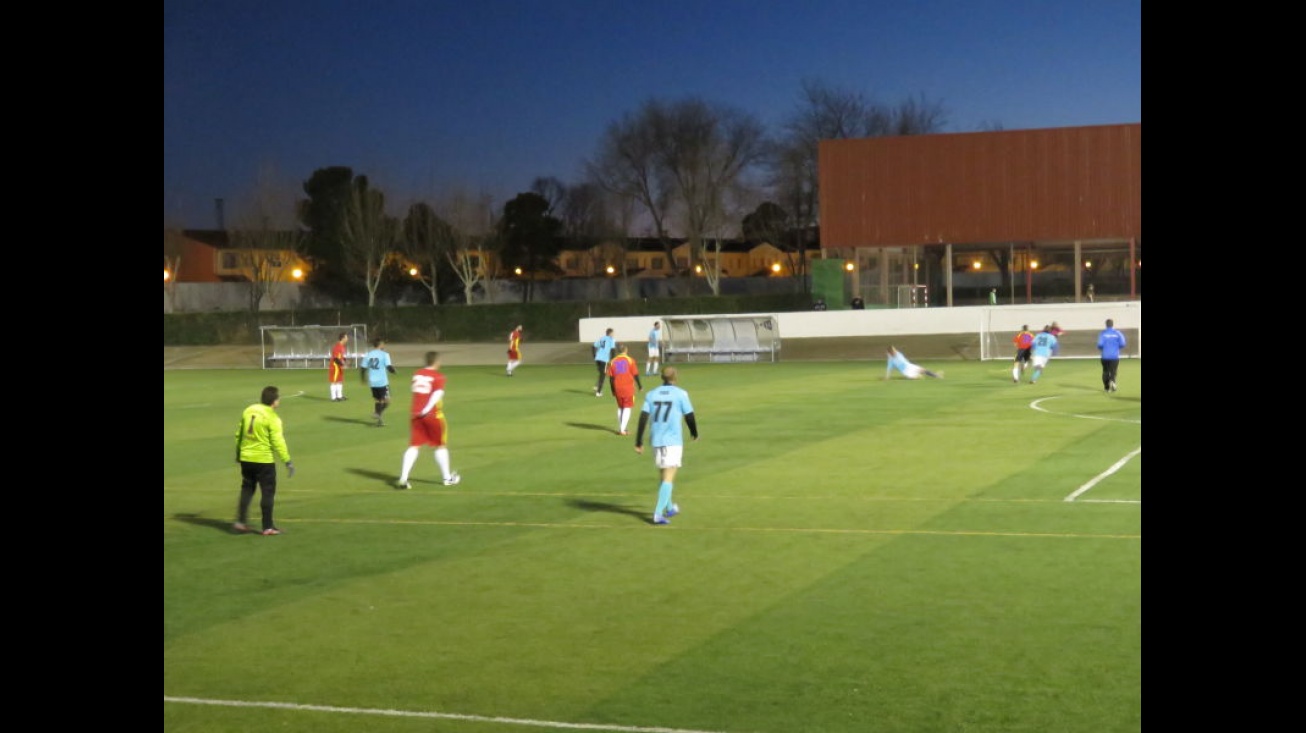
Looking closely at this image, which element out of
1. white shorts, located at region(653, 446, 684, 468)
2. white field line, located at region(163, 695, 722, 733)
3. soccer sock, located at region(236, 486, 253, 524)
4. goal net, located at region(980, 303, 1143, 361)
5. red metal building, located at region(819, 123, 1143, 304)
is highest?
red metal building, located at region(819, 123, 1143, 304)

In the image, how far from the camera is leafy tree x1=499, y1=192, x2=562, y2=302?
98562 mm

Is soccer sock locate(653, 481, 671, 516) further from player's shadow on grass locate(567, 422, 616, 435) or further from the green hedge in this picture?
the green hedge

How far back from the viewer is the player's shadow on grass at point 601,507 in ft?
61.4

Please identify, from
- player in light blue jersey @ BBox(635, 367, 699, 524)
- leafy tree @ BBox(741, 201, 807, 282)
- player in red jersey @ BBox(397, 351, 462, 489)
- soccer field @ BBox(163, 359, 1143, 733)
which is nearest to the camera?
soccer field @ BBox(163, 359, 1143, 733)

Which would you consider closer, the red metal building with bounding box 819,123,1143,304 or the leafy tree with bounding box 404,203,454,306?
the red metal building with bounding box 819,123,1143,304

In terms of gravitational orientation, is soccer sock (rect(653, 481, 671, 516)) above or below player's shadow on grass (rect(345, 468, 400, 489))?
above

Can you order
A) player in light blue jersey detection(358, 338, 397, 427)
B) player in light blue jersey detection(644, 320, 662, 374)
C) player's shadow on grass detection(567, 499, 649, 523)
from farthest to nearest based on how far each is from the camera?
player in light blue jersey detection(644, 320, 662, 374)
player in light blue jersey detection(358, 338, 397, 427)
player's shadow on grass detection(567, 499, 649, 523)

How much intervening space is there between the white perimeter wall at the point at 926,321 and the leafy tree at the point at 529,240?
34.7 metres

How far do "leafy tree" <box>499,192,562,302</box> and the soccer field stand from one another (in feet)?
232

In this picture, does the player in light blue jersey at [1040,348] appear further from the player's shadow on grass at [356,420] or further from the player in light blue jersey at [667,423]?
the player in light blue jersey at [667,423]

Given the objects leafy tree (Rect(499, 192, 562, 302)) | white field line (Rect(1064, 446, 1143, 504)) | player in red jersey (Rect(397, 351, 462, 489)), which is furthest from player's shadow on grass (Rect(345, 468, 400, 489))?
leafy tree (Rect(499, 192, 562, 302))

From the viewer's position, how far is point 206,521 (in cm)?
1927
